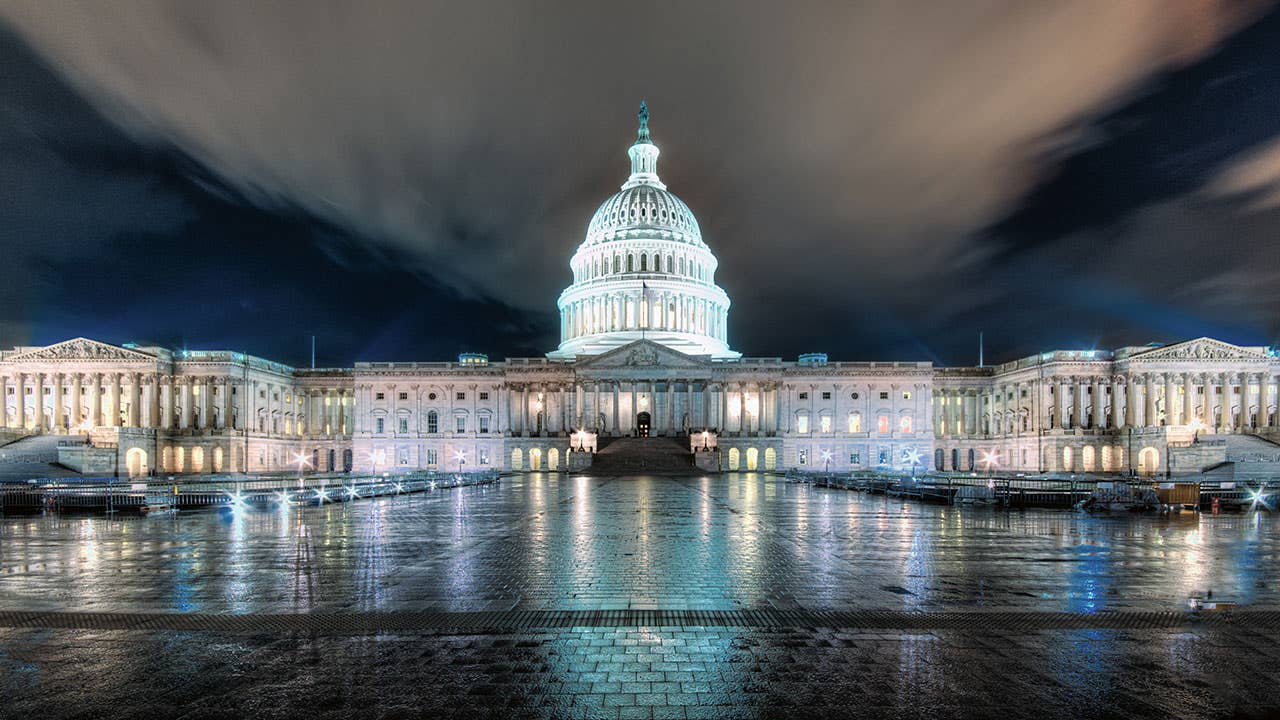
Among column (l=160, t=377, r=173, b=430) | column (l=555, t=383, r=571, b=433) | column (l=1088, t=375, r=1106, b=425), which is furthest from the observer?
column (l=555, t=383, r=571, b=433)

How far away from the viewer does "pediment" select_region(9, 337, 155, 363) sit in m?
95.4

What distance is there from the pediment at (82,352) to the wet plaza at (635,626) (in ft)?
278

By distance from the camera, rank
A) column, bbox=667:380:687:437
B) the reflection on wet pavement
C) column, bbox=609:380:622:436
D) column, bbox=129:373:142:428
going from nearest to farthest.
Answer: the reflection on wet pavement, column, bbox=129:373:142:428, column, bbox=609:380:622:436, column, bbox=667:380:687:437

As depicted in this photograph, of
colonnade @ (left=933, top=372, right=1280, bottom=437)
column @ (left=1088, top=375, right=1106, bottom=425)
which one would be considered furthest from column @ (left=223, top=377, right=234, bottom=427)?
column @ (left=1088, top=375, right=1106, bottom=425)

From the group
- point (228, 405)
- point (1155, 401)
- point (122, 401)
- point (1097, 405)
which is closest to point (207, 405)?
point (228, 405)

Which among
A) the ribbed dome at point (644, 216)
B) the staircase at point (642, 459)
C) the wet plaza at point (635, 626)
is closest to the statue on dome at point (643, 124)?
the ribbed dome at point (644, 216)

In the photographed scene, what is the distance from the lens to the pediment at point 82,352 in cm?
9538

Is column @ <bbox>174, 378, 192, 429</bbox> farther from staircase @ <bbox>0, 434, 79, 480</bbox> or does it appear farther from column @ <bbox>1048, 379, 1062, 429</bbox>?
column @ <bbox>1048, 379, 1062, 429</bbox>

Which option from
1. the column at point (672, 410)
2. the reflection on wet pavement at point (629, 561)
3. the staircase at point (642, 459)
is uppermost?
the column at point (672, 410)

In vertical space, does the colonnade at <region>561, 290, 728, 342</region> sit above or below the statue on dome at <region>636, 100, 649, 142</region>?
below

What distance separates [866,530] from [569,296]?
11249 cm

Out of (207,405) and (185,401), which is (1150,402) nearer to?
(207,405)

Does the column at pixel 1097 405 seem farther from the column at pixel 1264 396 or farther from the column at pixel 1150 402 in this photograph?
the column at pixel 1264 396

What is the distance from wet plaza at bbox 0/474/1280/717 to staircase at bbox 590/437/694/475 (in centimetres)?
6154
